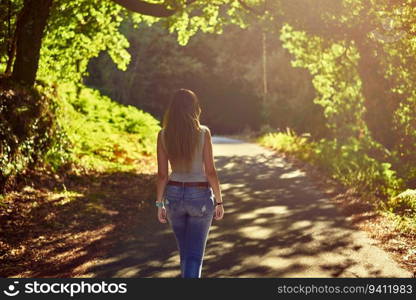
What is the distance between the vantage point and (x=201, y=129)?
4.89 meters

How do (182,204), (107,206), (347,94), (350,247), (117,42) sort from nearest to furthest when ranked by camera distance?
1. (182,204)
2. (350,247)
3. (107,206)
4. (117,42)
5. (347,94)

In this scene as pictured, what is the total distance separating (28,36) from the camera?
1324 centimetres

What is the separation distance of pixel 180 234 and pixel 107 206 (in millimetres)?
6868

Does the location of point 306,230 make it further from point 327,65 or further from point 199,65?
point 199,65

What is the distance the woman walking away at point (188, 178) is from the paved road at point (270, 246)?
6.84 ft

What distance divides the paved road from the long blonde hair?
2552mm

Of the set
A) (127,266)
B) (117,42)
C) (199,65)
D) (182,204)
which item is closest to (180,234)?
(182,204)

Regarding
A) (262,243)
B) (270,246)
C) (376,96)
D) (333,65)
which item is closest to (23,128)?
(262,243)

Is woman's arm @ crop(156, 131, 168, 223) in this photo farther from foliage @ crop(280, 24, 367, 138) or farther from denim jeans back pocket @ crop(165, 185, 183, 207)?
foliage @ crop(280, 24, 367, 138)

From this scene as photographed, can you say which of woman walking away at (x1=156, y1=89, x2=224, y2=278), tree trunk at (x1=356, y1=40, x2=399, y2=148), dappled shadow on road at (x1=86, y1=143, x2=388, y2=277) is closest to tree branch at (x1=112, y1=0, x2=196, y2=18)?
dappled shadow on road at (x1=86, y1=143, x2=388, y2=277)

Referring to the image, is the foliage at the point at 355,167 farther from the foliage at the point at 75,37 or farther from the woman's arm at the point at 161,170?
the woman's arm at the point at 161,170

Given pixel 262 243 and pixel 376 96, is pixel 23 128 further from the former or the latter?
pixel 376 96

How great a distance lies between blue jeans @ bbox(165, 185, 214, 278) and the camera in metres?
4.82

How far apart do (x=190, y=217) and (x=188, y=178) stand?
1.18 ft
